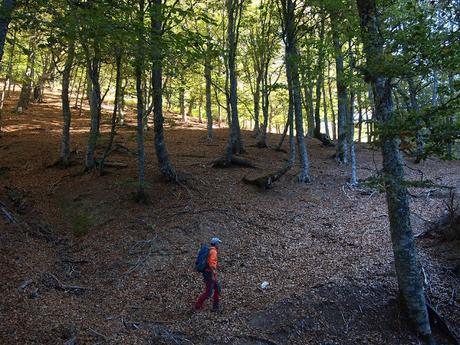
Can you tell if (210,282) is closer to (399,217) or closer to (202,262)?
(202,262)

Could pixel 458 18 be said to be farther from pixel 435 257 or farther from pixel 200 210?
pixel 200 210

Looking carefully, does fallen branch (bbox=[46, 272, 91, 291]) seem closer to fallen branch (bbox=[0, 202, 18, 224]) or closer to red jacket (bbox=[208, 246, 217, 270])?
fallen branch (bbox=[0, 202, 18, 224])

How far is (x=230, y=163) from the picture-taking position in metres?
16.5

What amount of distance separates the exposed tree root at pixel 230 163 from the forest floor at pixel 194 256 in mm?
474

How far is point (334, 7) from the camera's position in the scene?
509 inches

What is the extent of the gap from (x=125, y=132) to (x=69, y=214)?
1171cm

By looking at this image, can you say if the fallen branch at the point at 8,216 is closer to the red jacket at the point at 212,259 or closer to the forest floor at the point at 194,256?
the forest floor at the point at 194,256

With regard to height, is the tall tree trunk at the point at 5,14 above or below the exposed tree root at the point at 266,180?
above

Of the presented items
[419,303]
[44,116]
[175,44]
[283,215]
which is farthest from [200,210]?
[44,116]

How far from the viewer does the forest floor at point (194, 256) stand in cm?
714

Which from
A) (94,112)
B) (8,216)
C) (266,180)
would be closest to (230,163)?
(266,180)

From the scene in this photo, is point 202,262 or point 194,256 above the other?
point 202,262

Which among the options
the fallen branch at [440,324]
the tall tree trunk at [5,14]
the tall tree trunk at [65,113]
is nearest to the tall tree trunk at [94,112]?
the tall tree trunk at [65,113]

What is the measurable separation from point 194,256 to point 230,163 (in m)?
7.19
